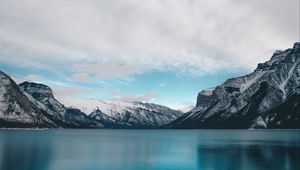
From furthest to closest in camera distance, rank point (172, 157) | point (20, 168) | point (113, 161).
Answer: point (172, 157) < point (113, 161) < point (20, 168)

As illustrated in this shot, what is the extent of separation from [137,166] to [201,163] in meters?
22.6

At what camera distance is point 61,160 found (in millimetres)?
131000

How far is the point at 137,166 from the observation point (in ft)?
389

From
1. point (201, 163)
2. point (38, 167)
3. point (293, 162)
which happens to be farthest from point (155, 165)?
point (293, 162)

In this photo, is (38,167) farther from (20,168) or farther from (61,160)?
(61,160)

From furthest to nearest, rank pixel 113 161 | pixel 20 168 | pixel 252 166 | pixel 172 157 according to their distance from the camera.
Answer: pixel 172 157, pixel 113 161, pixel 252 166, pixel 20 168

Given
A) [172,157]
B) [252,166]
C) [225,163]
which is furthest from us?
[172,157]

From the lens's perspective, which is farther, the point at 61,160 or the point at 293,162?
the point at 61,160

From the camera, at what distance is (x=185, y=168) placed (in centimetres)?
11656

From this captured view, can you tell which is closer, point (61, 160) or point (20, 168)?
point (20, 168)

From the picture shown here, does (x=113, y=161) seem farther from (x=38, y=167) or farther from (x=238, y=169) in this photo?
(x=238, y=169)

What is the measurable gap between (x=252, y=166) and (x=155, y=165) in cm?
2958

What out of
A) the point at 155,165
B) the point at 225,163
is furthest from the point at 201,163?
the point at 155,165

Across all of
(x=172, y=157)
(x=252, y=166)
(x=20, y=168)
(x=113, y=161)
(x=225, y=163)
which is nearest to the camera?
(x=20, y=168)
